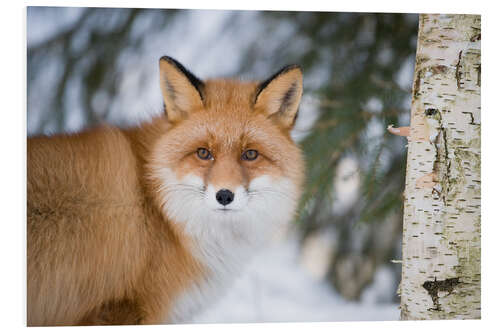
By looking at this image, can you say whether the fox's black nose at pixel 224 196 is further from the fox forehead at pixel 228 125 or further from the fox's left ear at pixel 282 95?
the fox's left ear at pixel 282 95

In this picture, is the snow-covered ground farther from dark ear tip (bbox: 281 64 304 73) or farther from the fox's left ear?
dark ear tip (bbox: 281 64 304 73)

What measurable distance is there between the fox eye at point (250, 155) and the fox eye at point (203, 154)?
0.19m

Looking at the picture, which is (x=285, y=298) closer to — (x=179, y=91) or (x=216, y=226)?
(x=216, y=226)

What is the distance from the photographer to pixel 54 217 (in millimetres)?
2932

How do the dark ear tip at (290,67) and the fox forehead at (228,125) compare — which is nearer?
the fox forehead at (228,125)

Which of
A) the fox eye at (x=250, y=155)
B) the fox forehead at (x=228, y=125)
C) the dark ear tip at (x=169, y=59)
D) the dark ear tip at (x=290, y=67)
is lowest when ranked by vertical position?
the fox eye at (x=250, y=155)

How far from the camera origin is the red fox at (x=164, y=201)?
294 centimetres

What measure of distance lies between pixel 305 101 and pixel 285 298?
125 centimetres

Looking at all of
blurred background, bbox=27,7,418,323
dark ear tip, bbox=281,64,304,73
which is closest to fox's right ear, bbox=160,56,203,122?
blurred background, bbox=27,7,418,323

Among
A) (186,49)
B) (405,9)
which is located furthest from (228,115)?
(405,9)

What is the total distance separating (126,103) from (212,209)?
0.89m

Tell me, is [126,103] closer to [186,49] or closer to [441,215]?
[186,49]

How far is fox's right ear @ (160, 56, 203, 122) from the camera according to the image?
10.3 feet

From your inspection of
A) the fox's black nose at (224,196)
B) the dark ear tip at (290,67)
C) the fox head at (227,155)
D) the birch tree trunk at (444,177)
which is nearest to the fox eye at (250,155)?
the fox head at (227,155)
